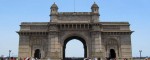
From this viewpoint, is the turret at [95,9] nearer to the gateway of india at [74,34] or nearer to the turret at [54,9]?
the gateway of india at [74,34]

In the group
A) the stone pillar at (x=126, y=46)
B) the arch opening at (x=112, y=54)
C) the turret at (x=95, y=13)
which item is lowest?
the arch opening at (x=112, y=54)

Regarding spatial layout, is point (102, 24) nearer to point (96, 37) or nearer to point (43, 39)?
point (96, 37)

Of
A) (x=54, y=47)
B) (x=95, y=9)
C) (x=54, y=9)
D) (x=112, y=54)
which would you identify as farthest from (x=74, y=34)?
(x=112, y=54)

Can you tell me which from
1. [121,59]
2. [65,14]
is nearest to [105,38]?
[121,59]

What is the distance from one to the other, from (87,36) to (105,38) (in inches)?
137

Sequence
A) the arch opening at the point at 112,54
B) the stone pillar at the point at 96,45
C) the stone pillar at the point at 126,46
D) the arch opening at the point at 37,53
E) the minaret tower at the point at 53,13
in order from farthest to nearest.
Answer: the arch opening at the point at 37,53
the arch opening at the point at 112,54
the stone pillar at the point at 126,46
the minaret tower at the point at 53,13
the stone pillar at the point at 96,45

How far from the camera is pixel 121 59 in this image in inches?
2249

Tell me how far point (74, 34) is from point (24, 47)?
384 inches

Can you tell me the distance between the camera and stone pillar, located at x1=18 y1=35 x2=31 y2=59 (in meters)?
57.5

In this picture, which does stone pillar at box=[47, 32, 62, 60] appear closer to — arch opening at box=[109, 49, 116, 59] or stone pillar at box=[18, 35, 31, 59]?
stone pillar at box=[18, 35, 31, 59]

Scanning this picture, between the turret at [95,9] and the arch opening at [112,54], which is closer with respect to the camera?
the turret at [95,9]

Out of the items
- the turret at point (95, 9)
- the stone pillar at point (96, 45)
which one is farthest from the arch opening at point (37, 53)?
the turret at point (95, 9)

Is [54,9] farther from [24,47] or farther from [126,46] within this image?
[126,46]

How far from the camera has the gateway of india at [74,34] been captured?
56.9 meters
